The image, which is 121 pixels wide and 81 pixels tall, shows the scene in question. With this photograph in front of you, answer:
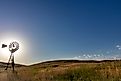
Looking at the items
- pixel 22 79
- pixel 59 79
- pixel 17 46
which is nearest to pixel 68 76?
pixel 59 79

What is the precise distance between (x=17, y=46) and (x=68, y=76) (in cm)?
1154

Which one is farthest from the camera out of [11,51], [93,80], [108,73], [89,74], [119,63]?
[11,51]

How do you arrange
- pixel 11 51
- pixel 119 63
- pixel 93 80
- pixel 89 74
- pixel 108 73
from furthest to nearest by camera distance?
1. pixel 11 51
2. pixel 119 63
3. pixel 89 74
4. pixel 108 73
5. pixel 93 80

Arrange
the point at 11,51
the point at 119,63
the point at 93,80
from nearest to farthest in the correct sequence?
the point at 93,80, the point at 119,63, the point at 11,51

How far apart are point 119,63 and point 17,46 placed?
12048mm

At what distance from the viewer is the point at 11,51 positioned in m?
31.1

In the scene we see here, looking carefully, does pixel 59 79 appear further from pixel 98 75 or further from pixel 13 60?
pixel 13 60

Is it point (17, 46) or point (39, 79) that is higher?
point (17, 46)

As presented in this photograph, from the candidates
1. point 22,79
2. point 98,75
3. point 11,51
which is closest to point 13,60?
point 11,51

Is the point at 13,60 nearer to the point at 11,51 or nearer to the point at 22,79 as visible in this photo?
the point at 11,51

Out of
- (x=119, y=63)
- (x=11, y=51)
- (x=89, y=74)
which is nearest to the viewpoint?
(x=89, y=74)

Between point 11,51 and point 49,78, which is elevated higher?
point 11,51

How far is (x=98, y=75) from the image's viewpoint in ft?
63.4

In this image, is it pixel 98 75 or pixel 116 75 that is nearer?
pixel 116 75
